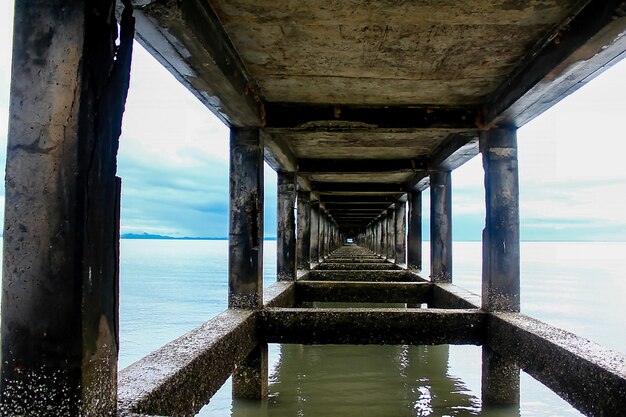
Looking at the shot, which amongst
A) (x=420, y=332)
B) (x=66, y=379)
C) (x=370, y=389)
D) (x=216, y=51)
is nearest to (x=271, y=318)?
(x=420, y=332)

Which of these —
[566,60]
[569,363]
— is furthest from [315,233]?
[566,60]

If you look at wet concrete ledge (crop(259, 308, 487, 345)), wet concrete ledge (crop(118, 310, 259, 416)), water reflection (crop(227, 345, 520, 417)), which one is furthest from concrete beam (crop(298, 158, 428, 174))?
wet concrete ledge (crop(118, 310, 259, 416))

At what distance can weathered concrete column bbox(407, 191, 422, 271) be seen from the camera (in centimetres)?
1307

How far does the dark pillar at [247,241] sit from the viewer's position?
5.90 meters

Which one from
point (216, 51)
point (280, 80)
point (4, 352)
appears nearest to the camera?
point (4, 352)

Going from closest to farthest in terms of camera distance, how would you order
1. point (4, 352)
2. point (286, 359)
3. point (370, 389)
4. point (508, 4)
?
point (4, 352)
point (508, 4)
point (370, 389)
point (286, 359)

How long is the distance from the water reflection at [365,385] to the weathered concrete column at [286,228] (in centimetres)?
166

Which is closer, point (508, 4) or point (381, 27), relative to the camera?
point (508, 4)

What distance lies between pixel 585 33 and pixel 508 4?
0.58 metres

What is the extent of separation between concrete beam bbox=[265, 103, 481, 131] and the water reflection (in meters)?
3.41

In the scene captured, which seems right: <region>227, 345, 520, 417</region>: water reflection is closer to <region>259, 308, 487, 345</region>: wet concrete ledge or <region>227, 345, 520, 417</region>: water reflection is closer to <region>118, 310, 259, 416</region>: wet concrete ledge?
<region>259, 308, 487, 345</region>: wet concrete ledge

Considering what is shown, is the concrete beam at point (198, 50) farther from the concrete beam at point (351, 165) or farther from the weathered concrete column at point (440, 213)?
the weathered concrete column at point (440, 213)

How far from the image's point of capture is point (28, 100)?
7.09 ft

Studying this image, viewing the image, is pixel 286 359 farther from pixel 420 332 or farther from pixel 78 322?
pixel 78 322
